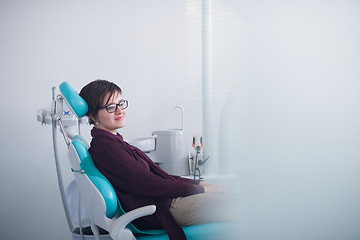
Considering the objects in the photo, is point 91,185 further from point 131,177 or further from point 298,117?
point 298,117

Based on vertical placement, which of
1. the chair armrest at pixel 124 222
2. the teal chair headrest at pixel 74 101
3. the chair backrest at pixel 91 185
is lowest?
the chair armrest at pixel 124 222

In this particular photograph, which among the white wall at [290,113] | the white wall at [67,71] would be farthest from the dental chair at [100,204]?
the white wall at [67,71]

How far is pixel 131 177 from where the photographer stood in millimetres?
1182

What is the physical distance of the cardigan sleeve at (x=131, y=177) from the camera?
3.87 ft

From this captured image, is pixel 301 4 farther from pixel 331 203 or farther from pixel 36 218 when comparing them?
pixel 36 218

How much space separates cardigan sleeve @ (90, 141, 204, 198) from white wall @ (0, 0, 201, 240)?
3.13 ft

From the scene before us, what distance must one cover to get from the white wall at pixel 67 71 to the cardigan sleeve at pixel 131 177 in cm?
95

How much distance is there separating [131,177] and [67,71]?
1.14 m

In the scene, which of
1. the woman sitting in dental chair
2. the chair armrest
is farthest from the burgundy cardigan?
the chair armrest

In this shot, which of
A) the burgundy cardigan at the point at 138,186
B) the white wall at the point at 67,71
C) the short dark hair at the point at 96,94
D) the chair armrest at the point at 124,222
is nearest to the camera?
the chair armrest at the point at 124,222

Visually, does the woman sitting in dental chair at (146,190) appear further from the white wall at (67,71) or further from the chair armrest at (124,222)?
the white wall at (67,71)

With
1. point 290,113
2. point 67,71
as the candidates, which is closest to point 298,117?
point 290,113

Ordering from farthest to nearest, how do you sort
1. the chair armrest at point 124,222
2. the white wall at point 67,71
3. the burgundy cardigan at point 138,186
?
the white wall at point 67,71, the burgundy cardigan at point 138,186, the chair armrest at point 124,222

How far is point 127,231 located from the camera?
1.08m
